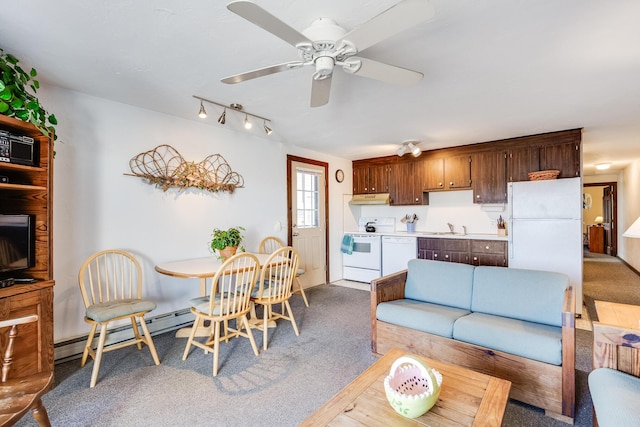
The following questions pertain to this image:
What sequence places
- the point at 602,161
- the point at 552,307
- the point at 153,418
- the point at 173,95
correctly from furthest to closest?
1. the point at 602,161
2. the point at 173,95
3. the point at 552,307
4. the point at 153,418


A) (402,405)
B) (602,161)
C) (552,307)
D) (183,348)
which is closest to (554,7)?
(552,307)

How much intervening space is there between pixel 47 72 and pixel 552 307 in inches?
166

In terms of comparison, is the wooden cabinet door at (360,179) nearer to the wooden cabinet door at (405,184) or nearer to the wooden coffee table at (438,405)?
the wooden cabinet door at (405,184)

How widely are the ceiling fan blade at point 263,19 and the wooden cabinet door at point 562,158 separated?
13.4ft

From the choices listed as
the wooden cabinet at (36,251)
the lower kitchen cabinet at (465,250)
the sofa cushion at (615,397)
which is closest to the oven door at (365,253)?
the lower kitchen cabinet at (465,250)

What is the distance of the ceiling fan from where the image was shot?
1.31m

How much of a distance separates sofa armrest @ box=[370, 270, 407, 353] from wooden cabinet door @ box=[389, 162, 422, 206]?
2.64m

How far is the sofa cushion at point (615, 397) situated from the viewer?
1214 millimetres

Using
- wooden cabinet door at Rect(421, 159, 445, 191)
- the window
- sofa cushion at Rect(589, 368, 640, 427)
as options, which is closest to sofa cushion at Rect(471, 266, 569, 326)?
sofa cushion at Rect(589, 368, 640, 427)

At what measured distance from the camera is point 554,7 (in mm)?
1631

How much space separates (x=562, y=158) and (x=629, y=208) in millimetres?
4433

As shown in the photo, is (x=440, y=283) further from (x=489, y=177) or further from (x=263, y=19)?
(x=489, y=177)

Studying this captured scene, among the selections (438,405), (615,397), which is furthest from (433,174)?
(438,405)

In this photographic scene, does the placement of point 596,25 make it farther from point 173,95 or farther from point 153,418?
point 153,418
